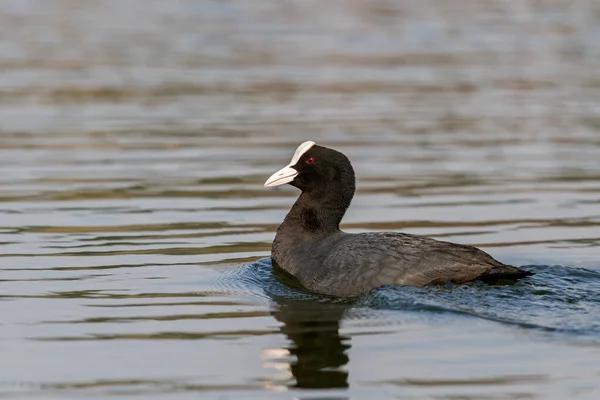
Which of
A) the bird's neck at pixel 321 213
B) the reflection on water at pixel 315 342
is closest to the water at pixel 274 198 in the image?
the reflection on water at pixel 315 342

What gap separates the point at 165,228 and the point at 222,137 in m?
4.16

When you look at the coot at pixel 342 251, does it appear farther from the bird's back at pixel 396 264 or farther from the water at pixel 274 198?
the water at pixel 274 198

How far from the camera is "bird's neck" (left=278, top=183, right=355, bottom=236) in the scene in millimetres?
10492

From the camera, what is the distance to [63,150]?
15109mm

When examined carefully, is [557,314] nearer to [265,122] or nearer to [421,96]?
[265,122]

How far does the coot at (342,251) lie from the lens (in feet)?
29.9

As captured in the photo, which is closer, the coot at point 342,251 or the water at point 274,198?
the water at point 274,198

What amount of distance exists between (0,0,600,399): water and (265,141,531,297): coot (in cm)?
15

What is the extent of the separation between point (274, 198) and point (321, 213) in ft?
9.23

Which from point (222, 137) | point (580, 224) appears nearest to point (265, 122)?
point (222, 137)

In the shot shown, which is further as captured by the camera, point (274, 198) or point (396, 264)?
point (274, 198)

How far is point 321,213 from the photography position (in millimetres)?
10516

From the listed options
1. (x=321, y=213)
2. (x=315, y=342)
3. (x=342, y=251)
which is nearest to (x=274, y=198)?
(x=321, y=213)

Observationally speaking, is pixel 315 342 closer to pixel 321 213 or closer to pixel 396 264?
pixel 396 264
